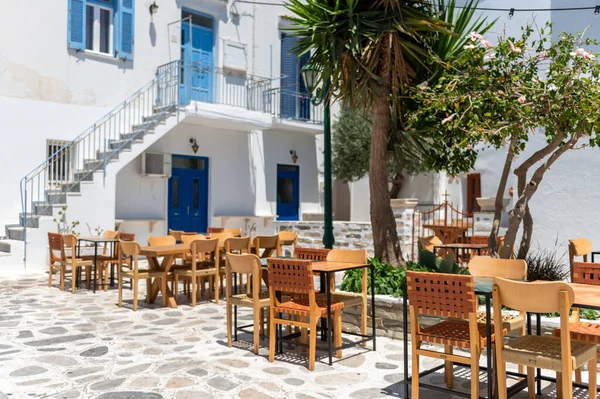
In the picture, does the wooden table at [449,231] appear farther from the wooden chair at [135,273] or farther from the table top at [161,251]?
the wooden chair at [135,273]

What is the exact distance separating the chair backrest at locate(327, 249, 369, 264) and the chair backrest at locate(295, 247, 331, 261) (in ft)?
0.93

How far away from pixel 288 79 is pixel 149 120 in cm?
522

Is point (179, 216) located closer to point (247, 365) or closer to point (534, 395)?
point (247, 365)

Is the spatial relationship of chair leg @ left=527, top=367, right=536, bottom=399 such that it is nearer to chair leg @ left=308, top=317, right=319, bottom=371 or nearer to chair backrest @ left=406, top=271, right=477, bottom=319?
chair backrest @ left=406, top=271, right=477, bottom=319

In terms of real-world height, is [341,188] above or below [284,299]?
above

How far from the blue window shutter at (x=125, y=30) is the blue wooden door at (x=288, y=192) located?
5.54m

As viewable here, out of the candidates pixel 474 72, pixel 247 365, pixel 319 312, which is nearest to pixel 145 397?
pixel 247 365

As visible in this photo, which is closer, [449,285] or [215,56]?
[449,285]

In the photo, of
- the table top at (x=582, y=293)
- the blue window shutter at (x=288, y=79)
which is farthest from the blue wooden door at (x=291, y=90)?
the table top at (x=582, y=293)

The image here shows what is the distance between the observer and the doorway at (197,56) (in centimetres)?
1511

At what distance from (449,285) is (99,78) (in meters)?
11.7

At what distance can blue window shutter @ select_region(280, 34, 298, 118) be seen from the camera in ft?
57.3

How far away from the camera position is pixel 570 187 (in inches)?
393

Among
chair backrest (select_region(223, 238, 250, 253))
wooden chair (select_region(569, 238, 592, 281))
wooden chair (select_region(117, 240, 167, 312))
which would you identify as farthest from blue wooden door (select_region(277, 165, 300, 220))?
wooden chair (select_region(569, 238, 592, 281))
